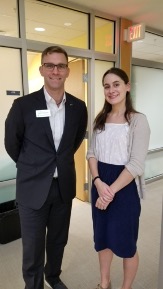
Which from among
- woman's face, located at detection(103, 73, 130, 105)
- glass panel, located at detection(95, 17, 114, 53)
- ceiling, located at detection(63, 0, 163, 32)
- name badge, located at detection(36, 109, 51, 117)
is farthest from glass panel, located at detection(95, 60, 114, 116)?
name badge, located at detection(36, 109, 51, 117)

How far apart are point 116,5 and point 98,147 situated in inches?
94.7

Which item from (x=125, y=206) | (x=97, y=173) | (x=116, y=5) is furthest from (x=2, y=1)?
(x=125, y=206)

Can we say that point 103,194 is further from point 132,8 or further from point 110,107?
point 132,8

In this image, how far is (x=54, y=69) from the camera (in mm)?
1379

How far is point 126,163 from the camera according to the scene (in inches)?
55.3

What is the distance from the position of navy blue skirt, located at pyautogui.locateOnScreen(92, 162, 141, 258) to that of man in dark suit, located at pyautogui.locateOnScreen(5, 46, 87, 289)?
0.27 m

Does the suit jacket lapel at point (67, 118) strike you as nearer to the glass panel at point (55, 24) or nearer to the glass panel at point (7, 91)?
the glass panel at point (7, 91)

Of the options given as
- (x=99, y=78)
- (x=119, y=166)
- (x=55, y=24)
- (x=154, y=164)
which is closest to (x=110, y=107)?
(x=119, y=166)

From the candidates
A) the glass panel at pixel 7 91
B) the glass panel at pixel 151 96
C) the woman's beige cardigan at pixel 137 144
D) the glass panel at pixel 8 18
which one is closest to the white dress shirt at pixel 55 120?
the woman's beige cardigan at pixel 137 144

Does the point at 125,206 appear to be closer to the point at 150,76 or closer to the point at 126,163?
the point at 126,163

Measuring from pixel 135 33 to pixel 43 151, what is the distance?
278 centimetres

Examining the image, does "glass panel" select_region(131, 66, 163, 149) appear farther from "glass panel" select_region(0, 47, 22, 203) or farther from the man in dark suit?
the man in dark suit

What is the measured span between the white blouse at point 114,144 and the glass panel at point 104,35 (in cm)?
239

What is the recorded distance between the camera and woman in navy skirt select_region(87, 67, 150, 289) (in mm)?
1362
